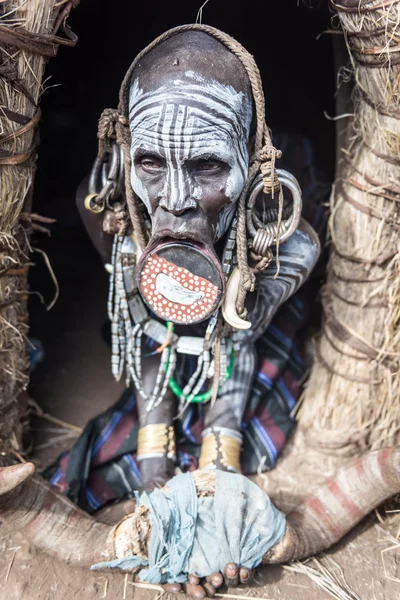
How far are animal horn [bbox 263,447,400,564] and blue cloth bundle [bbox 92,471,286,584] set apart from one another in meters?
0.14

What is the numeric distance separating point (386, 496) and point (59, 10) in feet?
5.56

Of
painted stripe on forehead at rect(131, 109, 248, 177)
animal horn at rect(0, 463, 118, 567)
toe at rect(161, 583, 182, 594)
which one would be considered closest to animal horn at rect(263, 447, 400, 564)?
toe at rect(161, 583, 182, 594)

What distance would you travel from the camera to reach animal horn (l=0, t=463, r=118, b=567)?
181 centimetres

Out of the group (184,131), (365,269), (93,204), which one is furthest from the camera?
(365,269)

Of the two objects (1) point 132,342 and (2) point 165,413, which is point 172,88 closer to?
(1) point 132,342

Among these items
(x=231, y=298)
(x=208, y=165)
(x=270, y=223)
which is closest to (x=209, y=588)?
(x=231, y=298)

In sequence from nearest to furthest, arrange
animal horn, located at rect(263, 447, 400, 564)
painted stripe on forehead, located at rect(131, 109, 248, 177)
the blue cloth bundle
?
painted stripe on forehead, located at rect(131, 109, 248, 177) → the blue cloth bundle → animal horn, located at rect(263, 447, 400, 564)

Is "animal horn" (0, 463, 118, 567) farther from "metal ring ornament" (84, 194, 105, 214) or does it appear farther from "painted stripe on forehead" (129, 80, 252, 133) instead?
"painted stripe on forehead" (129, 80, 252, 133)

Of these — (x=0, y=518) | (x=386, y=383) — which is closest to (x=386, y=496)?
(x=386, y=383)

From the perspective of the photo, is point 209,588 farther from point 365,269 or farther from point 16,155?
point 16,155

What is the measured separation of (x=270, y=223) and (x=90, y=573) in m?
1.16

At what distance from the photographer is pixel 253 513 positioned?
1.82 m

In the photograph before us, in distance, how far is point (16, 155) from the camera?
6.01 ft

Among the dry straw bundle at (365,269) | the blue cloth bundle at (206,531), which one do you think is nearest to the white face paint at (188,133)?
the dry straw bundle at (365,269)
